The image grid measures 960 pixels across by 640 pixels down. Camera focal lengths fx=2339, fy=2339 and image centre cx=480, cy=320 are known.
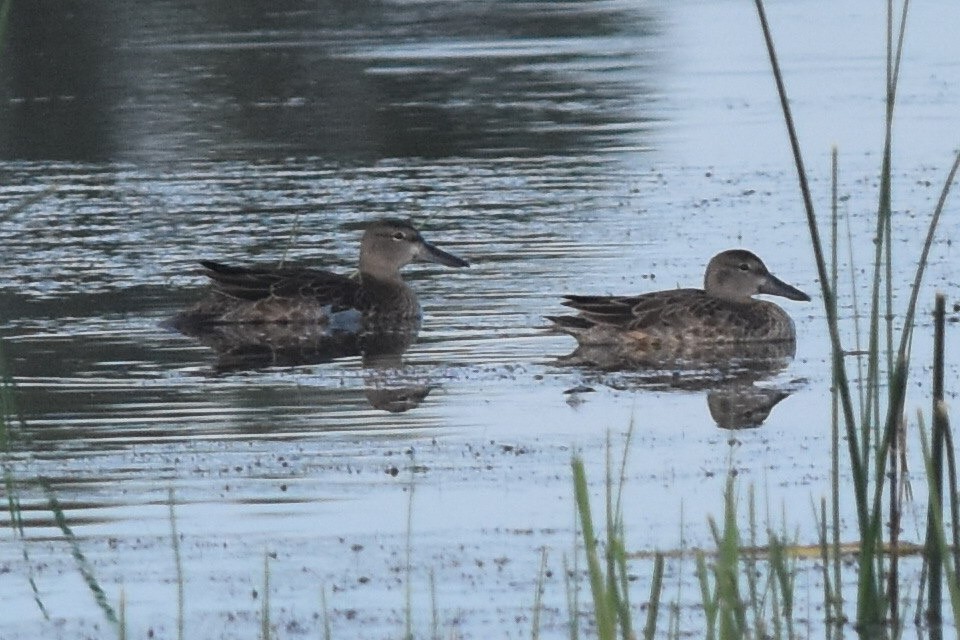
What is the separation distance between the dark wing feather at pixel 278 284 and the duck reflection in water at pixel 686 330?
1580 mm

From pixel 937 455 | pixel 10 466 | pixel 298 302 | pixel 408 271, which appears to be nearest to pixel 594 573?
pixel 937 455

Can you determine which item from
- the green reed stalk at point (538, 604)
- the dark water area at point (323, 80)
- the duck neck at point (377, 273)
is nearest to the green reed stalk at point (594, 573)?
the green reed stalk at point (538, 604)

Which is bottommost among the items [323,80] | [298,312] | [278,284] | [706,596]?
[706,596]

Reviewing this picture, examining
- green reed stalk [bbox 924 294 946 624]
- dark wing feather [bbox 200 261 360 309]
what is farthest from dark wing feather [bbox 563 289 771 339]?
green reed stalk [bbox 924 294 946 624]

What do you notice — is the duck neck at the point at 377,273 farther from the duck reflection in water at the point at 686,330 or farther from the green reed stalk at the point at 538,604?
the green reed stalk at the point at 538,604

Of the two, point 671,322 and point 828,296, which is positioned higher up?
point 671,322

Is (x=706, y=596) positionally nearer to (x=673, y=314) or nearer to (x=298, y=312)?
(x=673, y=314)

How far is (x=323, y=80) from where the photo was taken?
24.7 metres

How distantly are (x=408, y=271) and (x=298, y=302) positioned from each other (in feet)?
8.19

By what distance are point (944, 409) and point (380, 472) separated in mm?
3711

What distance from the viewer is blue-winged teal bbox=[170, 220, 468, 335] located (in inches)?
499

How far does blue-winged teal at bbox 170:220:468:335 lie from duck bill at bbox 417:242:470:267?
36 cm

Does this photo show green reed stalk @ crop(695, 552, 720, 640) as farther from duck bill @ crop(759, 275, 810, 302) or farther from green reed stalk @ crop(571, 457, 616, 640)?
duck bill @ crop(759, 275, 810, 302)

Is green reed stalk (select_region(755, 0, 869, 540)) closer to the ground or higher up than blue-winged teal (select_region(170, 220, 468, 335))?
closer to the ground
